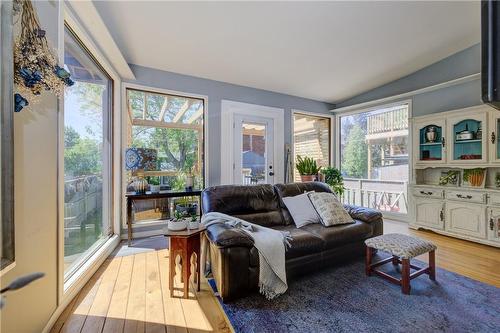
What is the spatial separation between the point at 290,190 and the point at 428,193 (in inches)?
99.7

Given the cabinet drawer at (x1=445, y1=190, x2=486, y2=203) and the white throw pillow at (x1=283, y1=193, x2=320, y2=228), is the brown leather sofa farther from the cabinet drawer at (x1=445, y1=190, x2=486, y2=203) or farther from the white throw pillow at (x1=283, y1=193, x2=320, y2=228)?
the cabinet drawer at (x1=445, y1=190, x2=486, y2=203)

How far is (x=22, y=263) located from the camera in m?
1.35

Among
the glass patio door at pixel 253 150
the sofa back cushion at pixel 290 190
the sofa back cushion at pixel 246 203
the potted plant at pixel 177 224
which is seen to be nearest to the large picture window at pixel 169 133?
the glass patio door at pixel 253 150

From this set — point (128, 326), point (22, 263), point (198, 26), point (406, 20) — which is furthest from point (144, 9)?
point (406, 20)

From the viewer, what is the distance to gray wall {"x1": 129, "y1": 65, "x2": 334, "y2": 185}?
3.62m

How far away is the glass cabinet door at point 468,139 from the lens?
334cm

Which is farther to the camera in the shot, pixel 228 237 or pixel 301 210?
pixel 301 210

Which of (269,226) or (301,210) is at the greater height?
(301,210)

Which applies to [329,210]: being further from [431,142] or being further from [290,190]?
[431,142]

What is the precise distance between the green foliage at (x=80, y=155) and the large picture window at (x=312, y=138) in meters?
3.63

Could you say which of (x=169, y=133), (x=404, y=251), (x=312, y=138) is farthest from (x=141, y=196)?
(x=312, y=138)

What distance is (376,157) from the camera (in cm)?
495

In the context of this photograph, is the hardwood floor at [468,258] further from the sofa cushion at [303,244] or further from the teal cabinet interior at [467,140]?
the sofa cushion at [303,244]

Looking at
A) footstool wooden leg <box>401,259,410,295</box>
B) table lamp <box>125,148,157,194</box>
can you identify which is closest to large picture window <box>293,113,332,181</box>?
table lamp <box>125,148,157,194</box>
